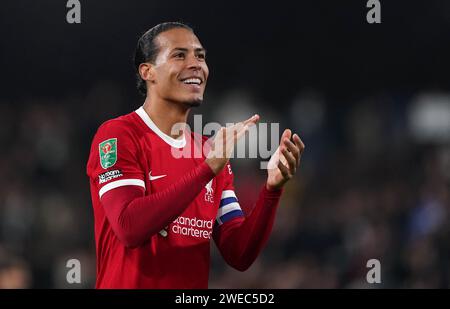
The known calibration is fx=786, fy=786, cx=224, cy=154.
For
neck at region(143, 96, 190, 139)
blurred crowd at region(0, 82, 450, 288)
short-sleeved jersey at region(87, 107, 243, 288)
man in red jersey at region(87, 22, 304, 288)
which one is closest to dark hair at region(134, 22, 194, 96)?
man in red jersey at region(87, 22, 304, 288)

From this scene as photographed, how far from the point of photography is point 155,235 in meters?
3.16

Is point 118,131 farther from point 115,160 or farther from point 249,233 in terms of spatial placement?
point 249,233

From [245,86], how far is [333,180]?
1.72 metres

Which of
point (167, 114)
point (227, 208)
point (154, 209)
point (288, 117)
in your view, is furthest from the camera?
point (288, 117)

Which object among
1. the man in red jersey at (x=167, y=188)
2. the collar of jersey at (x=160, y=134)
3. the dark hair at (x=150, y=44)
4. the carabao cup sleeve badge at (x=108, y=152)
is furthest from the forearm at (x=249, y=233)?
the dark hair at (x=150, y=44)

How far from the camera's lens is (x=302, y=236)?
25.2 feet

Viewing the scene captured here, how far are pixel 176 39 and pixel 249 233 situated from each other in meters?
0.90

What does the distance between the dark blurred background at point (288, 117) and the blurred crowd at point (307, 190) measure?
0.06 ft

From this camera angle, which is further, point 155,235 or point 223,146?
point 155,235

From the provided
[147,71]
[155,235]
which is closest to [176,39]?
[147,71]

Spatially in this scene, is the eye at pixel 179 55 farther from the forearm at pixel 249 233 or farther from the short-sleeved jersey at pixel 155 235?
the forearm at pixel 249 233

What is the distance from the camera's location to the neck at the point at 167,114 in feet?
11.2

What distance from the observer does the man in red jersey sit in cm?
295

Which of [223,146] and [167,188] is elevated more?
[223,146]
